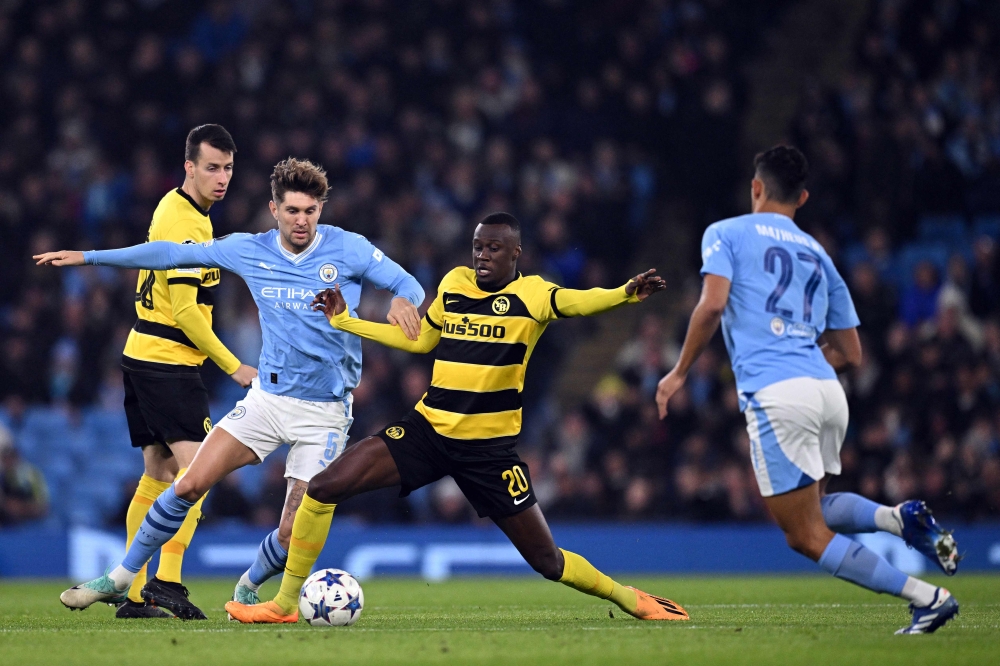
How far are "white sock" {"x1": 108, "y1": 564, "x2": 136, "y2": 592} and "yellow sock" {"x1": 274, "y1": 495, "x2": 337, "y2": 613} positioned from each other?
99cm

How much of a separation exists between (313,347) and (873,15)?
1233cm

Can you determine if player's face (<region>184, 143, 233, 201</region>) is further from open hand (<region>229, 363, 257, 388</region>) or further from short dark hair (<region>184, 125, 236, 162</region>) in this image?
open hand (<region>229, 363, 257, 388</region>)

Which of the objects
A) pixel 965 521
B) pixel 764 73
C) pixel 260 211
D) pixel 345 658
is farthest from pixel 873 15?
pixel 345 658

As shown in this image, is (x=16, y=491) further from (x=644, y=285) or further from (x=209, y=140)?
(x=644, y=285)

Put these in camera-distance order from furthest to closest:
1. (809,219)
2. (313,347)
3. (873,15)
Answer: (873,15)
(809,219)
(313,347)

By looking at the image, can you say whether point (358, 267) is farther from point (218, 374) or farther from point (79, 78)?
point (79, 78)

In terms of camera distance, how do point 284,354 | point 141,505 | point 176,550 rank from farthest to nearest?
point 141,505 → point 176,550 → point 284,354

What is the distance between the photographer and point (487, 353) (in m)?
7.09

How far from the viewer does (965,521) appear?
→ 44.5 ft

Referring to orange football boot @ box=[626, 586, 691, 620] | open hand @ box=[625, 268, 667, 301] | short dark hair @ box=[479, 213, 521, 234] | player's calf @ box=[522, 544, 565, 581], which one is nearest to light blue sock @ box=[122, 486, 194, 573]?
player's calf @ box=[522, 544, 565, 581]

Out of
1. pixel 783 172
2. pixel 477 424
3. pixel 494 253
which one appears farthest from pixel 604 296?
pixel 783 172

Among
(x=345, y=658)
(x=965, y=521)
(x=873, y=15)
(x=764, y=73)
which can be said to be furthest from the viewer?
(x=764, y=73)

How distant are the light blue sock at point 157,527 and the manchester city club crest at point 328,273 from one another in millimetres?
1498

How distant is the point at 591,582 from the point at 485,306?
1.64 meters
